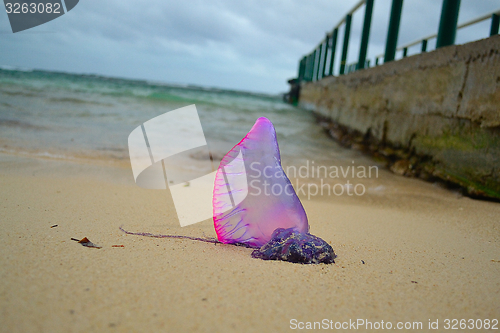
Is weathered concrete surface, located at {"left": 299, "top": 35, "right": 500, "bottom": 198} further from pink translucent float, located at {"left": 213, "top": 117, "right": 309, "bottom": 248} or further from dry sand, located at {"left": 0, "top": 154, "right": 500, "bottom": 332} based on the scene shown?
pink translucent float, located at {"left": 213, "top": 117, "right": 309, "bottom": 248}

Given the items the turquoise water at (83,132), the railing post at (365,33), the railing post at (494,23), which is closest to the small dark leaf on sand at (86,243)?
the turquoise water at (83,132)

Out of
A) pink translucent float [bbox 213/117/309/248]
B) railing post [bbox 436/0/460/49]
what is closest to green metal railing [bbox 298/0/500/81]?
railing post [bbox 436/0/460/49]

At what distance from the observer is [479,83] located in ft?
7.81

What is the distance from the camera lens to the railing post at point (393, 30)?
427 centimetres

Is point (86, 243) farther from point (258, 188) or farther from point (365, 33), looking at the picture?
point (365, 33)

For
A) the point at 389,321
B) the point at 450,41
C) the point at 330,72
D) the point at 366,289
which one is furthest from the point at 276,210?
the point at 330,72

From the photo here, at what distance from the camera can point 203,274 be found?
1064mm

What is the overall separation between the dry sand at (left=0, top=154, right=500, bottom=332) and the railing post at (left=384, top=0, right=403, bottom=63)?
3.08 metres

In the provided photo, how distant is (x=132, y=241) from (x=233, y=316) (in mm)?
680

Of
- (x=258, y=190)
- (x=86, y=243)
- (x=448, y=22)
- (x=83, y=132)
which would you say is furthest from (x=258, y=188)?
(x=83, y=132)

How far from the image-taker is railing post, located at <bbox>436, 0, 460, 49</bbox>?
301cm

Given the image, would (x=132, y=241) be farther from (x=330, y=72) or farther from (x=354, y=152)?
(x=330, y=72)

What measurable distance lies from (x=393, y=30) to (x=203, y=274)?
4466 millimetres

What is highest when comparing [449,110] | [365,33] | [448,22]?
[365,33]
